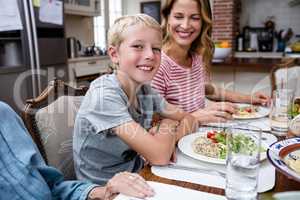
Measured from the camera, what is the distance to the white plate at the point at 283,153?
2.17 feet

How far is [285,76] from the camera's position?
224cm

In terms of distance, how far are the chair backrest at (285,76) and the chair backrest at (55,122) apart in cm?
155

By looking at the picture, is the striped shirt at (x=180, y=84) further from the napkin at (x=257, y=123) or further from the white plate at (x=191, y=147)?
the white plate at (x=191, y=147)

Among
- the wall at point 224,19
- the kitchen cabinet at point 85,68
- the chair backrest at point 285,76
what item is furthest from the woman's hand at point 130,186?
the wall at point 224,19

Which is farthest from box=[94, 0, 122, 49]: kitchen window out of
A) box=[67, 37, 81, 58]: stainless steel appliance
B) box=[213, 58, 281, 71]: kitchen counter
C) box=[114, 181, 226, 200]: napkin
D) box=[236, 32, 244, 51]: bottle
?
box=[114, 181, 226, 200]: napkin

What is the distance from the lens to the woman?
1505 millimetres

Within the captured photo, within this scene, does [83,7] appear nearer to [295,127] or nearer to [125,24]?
[125,24]

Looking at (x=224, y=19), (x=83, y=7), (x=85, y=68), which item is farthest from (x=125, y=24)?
(x=224, y=19)

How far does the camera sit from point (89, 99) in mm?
1013

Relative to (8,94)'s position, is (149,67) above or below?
above

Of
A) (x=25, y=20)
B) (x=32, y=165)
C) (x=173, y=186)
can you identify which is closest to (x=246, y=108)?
(x=173, y=186)

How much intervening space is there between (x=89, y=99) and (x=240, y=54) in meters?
4.88

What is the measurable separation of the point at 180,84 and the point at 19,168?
104 cm

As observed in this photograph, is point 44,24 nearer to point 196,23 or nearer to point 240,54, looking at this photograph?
point 196,23
